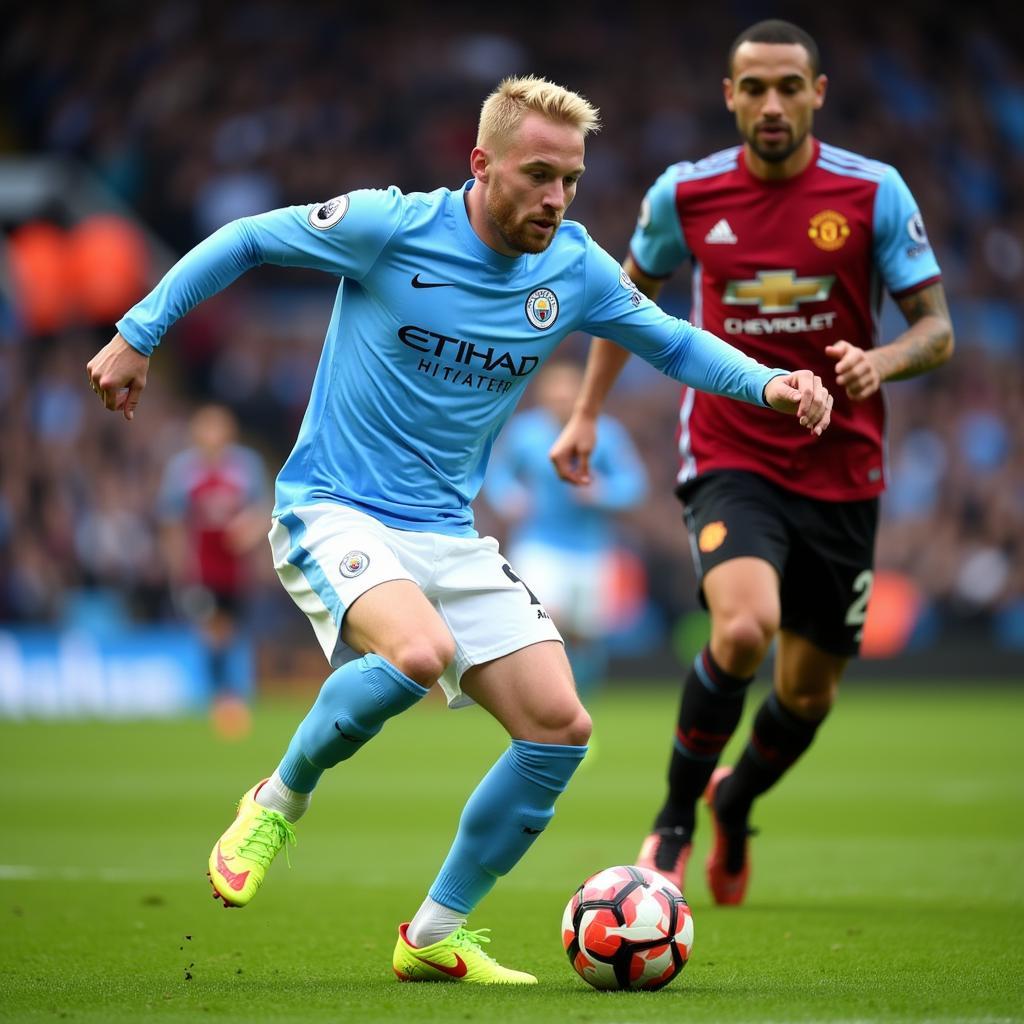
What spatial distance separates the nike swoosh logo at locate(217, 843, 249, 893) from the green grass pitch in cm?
26

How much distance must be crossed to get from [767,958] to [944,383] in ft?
65.5

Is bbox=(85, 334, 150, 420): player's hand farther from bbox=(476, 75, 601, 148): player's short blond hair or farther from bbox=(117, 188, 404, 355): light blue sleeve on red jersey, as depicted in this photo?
bbox=(476, 75, 601, 148): player's short blond hair

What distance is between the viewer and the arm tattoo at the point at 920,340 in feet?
18.8

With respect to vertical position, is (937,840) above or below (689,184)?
below

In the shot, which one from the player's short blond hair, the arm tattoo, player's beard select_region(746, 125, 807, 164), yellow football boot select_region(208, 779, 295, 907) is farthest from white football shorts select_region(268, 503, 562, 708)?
player's beard select_region(746, 125, 807, 164)

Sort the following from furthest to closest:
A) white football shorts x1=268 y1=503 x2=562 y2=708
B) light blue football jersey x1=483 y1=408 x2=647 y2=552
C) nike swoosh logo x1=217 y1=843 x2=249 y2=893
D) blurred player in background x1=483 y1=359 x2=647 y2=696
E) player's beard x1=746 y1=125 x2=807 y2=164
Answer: blurred player in background x1=483 y1=359 x2=647 y2=696, light blue football jersey x1=483 y1=408 x2=647 y2=552, player's beard x1=746 y1=125 x2=807 y2=164, white football shorts x1=268 y1=503 x2=562 y2=708, nike swoosh logo x1=217 y1=843 x2=249 y2=893

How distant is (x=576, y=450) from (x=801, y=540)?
849 millimetres

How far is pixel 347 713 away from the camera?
14.6 ft

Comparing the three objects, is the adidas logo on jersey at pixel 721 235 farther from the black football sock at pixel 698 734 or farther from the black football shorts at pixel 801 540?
the black football sock at pixel 698 734

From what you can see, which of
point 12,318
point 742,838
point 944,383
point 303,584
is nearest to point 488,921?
point 742,838

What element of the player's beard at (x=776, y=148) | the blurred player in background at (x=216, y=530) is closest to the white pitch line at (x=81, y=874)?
the player's beard at (x=776, y=148)

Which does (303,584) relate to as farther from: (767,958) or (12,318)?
(12,318)

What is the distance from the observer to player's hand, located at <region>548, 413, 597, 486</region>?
6223mm

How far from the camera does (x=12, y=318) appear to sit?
866 inches
